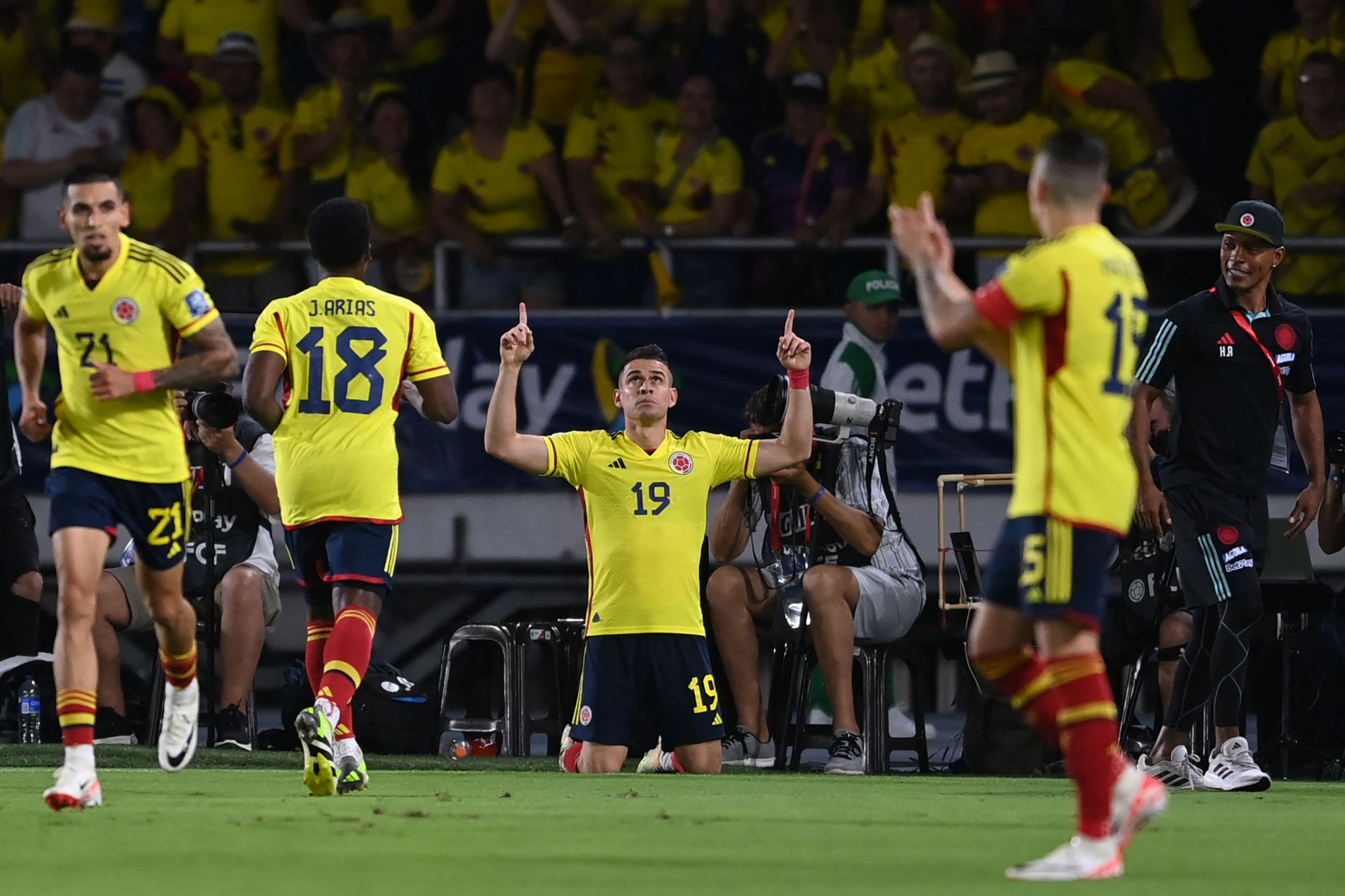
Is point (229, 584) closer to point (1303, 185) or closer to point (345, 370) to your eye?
point (345, 370)

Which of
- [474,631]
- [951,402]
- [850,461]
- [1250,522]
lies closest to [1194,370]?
[1250,522]

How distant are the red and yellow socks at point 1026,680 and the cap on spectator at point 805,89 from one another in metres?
7.94

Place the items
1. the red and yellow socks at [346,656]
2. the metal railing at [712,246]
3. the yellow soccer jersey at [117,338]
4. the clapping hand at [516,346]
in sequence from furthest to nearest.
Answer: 1. the metal railing at [712,246]
2. the clapping hand at [516,346]
3. the red and yellow socks at [346,656]
4. the yellow soccer jersey at [117,338]

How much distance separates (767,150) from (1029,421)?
808 centimetres

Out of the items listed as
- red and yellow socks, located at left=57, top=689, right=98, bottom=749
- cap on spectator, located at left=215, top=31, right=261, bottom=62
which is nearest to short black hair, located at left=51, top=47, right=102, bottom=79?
cap on spectator, located at left=215, top=31, right=261, bottom=62

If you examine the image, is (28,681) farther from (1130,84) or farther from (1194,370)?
(1130,84)

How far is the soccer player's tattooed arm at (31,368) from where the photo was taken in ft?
23.2

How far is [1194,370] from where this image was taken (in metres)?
8.66

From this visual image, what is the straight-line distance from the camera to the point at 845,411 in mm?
10383

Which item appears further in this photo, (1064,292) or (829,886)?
(1064,292)

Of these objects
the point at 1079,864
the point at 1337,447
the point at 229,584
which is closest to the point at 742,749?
the point at 229,584

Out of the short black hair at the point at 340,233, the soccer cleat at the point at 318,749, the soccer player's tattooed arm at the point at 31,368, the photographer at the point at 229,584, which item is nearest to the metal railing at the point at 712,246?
the photographer at the point at 229,584

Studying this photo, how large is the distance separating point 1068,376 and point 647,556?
13.2 ft

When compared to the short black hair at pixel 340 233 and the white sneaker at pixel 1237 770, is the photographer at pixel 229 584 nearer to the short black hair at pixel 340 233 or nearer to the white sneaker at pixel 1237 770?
the short black hair at pixel 340 233
